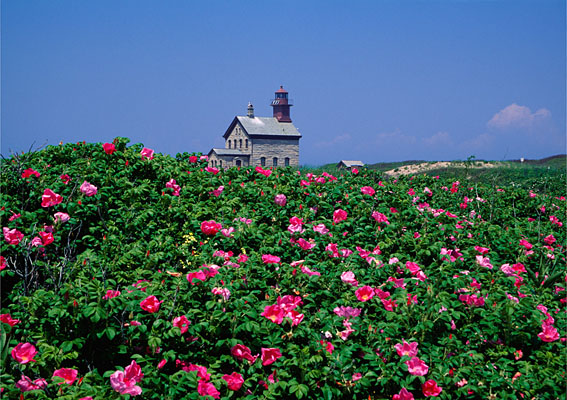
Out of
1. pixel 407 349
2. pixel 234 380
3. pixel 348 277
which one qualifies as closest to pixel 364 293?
pixel 348 277

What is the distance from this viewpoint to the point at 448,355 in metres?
3.64

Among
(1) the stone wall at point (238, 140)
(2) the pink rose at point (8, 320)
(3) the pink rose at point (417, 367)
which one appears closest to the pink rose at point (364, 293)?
(3) the pink rose at point (417, 367)

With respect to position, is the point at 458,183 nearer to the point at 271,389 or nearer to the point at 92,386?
the point at 271,389

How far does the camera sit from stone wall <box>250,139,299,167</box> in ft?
159

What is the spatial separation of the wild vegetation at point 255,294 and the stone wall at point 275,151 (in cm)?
4279

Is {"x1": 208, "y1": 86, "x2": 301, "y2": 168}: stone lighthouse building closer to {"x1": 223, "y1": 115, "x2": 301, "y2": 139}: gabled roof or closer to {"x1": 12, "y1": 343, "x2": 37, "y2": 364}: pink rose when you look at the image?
{"x1": 223, "y1": 115, "x2": 301, "y2": 139}: gabled roof

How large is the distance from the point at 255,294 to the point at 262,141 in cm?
4547

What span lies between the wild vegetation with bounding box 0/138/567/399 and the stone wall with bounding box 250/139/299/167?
1685 inches

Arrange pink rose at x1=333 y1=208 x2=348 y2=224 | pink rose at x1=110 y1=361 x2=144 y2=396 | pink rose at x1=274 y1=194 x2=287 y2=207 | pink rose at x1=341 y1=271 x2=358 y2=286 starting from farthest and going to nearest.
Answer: pink rose at x1=274 y1=194 x2=287 y2=207 → pink rose at x1=333 y1=208 x2=348 y2=224 → pink rose at x1=341 y1=271 x2=358 y2=286 → pink rose at x1=110 y1=361 x2=144 y2=396

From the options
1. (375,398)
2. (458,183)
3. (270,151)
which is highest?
(270,151)

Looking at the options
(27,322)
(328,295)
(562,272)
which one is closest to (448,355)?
(328,295)

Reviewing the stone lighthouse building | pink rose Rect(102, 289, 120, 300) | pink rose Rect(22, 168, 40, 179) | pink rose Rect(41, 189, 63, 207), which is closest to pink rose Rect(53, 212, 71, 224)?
pink rose Rect(41, 189, 63, 207)

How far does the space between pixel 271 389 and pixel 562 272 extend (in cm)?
316

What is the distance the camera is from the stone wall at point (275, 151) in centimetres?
4856
